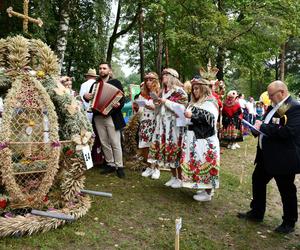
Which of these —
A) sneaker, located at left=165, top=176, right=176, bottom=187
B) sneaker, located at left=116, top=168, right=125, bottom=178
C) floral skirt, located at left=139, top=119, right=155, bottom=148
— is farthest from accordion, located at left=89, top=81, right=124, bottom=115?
sneaker, located at left=165, top=176, right=176, bottom=187

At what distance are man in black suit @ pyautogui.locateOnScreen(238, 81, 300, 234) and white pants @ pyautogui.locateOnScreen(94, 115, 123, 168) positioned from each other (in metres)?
2.79

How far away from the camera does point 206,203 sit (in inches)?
215

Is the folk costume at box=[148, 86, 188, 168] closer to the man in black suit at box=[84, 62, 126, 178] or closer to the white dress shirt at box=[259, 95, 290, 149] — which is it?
the man in black suit at box=[84, 62, 126, 178]

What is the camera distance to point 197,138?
5305 mm

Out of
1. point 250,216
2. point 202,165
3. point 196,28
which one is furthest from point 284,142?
Result: point 196,28

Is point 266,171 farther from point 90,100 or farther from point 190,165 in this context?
point 90,100

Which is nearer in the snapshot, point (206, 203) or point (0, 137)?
point (0, 137)

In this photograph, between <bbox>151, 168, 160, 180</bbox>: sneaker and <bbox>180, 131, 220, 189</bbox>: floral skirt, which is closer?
<bbox>180, 131, 220, 189</bbox>: floral skirt

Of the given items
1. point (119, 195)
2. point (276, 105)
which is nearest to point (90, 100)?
point (119, 195)

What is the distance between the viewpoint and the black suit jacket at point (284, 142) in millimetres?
4086

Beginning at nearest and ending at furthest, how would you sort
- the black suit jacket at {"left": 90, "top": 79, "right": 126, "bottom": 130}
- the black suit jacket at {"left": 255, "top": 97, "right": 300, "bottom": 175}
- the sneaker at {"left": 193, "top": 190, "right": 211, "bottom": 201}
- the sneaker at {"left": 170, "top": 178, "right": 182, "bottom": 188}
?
the black suit jacket at {"left": 255, "top": 97, "right": 300, "bottom": 175}
the sneaker at {"left": 193, "top": 190, "right": 211, "bottom": 201}
the sneaker at {"left": 170, "top": 178, "right": 182, "bottom": 188}
the black suit jacket at {"left": 90, "top": 79, "right": 126, "bottom": 130}

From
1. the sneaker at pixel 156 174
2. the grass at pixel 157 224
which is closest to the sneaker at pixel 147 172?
the sneaker at pixel 156 174

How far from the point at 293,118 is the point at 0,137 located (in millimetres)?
3404

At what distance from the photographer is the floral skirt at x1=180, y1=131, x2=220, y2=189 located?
5.24 meters
